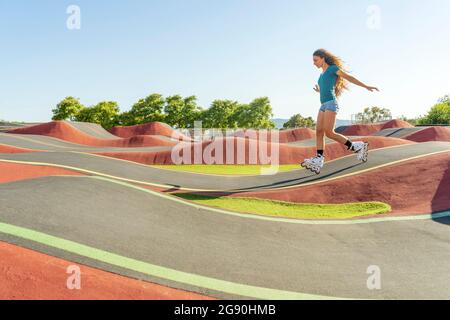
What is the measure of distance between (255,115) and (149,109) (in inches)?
1137

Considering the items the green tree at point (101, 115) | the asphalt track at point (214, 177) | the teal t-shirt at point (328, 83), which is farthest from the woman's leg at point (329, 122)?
the green tree at point (101, 115)

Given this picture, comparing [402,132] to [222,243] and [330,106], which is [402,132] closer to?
[330,106]

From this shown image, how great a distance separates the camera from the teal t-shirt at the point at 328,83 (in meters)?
5.63

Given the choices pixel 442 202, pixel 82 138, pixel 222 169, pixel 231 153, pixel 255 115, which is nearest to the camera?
pixel 442 202


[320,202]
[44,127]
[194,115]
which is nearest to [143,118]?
[194,115]

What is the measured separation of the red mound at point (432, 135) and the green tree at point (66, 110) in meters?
79.7

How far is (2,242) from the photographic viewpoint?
3.85 meters

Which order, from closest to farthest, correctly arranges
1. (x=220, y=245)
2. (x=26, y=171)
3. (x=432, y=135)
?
(x=220, y=245) → (x=26, y=171) → (x=432, y=135)

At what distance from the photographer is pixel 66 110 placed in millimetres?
77312

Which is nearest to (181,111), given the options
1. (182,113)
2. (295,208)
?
(182,113)

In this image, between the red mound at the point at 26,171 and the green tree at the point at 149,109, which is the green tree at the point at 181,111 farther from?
the red mound at the point at 26,171

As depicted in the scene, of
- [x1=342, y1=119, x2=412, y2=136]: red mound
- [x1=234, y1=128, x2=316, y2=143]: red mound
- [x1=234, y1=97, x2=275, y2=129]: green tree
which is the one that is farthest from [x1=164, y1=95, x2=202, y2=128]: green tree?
[x1=342, y1=119, x2=412, y2=136]: red mound

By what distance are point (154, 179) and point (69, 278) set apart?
12.4m

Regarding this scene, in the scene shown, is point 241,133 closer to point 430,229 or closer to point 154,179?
point 154,179
